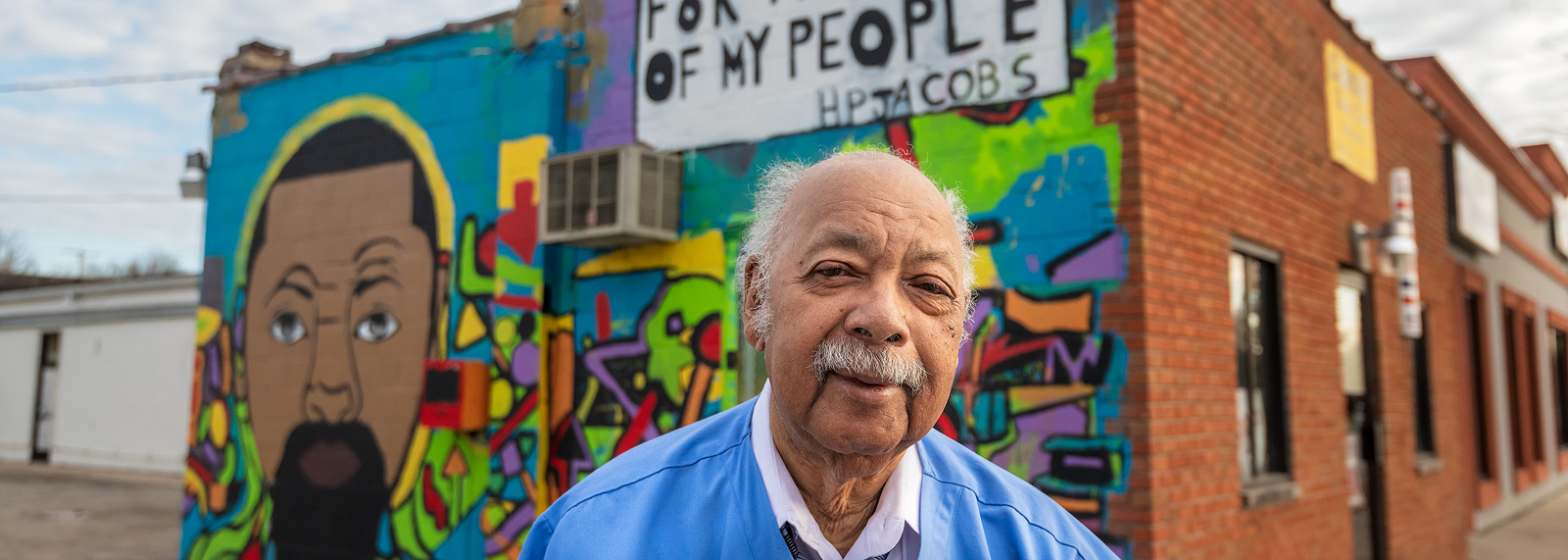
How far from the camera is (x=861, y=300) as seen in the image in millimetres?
1655

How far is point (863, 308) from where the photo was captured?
5.36ft

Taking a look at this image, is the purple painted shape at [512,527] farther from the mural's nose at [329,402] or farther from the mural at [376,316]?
the mural's nose at [329,402]

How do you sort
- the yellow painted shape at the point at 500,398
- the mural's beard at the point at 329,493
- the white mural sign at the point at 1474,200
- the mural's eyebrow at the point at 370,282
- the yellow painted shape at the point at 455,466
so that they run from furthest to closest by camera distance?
1. the white mural sign at the point at 1474,200
2. the mural's eyebrow at the point at 370,282
3. the mural's beard at the point at 329,493
4. the yellow painted shape at the point at 455,466
5. the yellow painted shape at the point at 500,398

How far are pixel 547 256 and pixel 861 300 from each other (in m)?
5.45

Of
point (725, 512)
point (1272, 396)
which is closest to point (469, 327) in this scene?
point (1272, 396)

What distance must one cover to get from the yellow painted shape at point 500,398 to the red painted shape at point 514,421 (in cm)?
8

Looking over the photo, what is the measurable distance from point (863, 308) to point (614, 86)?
5.47 meters

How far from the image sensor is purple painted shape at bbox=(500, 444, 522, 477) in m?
6.64

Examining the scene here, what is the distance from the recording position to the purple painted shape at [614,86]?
21.9 feet

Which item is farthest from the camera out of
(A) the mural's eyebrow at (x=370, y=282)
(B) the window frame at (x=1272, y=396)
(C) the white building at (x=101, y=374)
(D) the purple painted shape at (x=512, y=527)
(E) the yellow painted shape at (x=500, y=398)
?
(C) the white building at (x=101, y=374)

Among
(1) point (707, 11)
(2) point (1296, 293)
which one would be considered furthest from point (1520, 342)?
(1) point (707, 11)

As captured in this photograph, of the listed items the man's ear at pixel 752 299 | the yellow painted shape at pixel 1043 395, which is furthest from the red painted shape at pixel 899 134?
the man's ear at pixel 752 299

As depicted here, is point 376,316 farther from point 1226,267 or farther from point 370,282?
point 1226,267

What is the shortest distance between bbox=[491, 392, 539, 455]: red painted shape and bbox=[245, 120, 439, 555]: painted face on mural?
36.6 inches
